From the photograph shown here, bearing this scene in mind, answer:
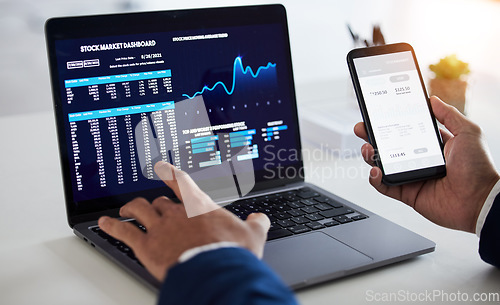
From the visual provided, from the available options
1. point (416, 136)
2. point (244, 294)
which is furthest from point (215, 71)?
point (244, 294)

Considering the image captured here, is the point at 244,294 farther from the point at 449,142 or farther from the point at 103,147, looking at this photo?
the point at 449,142

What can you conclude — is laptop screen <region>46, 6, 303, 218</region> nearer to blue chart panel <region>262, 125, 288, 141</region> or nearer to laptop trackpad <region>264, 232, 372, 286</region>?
blue chart panel <region>262, 125, 288, 141</region>

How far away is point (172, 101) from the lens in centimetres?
107

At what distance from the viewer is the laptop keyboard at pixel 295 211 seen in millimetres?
971

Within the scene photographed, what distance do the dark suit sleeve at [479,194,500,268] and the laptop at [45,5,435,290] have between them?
0.26 ft

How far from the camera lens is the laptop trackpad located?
83 cm

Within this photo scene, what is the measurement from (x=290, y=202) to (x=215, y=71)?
277 mm

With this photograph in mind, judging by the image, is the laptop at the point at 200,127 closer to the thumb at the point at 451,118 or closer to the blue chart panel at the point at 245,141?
the blue chart panel at the point at 245,141

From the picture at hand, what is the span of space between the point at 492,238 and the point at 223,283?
47 cm

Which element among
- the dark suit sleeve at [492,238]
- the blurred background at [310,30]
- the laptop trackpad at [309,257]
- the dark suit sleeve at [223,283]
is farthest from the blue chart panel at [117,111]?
the blurred background at [310,30]

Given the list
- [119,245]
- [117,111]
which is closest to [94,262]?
[119,245]

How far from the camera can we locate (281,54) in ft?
3.85

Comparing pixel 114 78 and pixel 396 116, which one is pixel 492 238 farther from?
pixel 114 78

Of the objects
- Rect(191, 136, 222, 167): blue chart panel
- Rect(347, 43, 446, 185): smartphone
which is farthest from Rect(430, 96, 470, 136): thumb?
Rect(191, 136, 222, 167): blue chart panel
